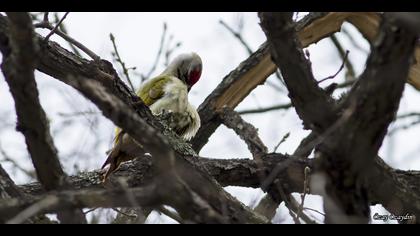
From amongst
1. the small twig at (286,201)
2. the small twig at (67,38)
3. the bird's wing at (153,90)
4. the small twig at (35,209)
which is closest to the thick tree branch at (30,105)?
the small twig at (35,209)

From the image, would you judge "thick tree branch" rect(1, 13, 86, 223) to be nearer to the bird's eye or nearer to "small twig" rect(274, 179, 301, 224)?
"small twig" rect(274, 179, 301, 224)

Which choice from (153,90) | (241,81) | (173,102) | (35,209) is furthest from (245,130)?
(35,209)

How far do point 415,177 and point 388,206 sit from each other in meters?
0.67

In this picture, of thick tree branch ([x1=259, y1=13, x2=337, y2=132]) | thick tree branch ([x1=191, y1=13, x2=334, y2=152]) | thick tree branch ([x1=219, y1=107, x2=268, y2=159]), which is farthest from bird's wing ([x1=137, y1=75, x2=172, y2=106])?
thick tree branch ([x1=259, y1=13, x2=337, y2=132])

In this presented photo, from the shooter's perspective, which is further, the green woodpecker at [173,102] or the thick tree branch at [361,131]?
the green woodpecker at [173,102]

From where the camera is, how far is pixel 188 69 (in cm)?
748

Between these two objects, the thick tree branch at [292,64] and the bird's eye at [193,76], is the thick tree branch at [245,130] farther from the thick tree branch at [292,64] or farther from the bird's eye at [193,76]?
the thick tree branch at [292,64]

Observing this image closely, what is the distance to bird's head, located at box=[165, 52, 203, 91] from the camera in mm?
7453

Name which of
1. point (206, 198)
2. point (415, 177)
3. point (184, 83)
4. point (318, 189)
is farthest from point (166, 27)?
point (318, 189)

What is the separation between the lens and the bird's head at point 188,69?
24.5 feet

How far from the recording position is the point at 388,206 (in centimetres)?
453

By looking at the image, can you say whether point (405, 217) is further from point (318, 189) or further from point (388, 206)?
point (318, 189)

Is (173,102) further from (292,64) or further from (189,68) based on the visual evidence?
(292,64)

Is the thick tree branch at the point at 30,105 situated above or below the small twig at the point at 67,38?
below
